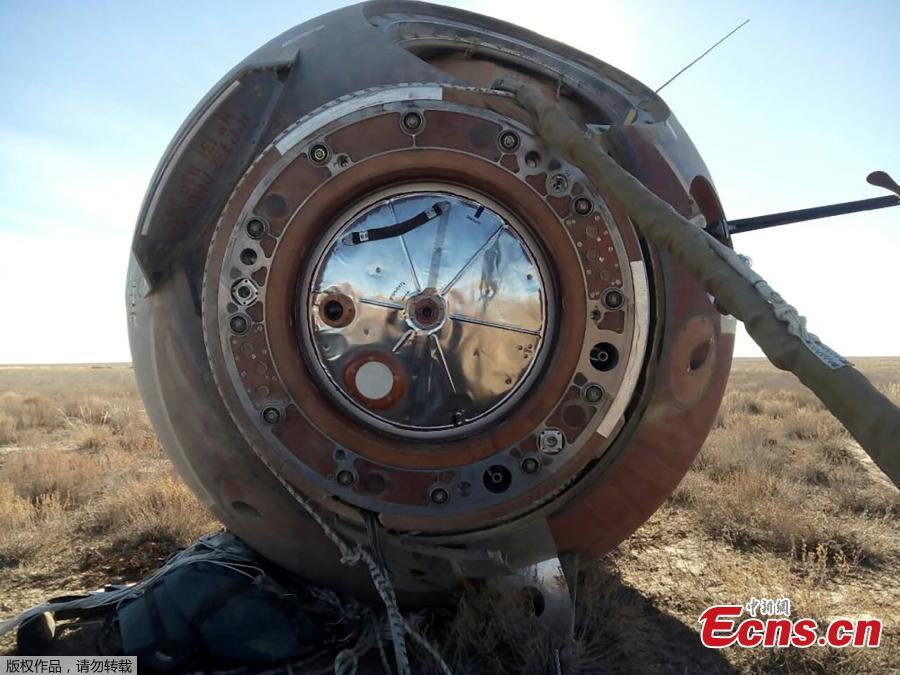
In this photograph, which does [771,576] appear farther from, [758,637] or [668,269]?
[668,269]

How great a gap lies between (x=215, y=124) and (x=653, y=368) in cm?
231

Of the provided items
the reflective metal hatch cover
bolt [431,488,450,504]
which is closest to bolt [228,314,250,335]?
the reflective metal hatch cover

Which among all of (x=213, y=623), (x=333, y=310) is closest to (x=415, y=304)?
(x=333, y=310)

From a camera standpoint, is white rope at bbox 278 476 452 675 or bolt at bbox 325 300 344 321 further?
bolt at bbox 325 300 344 321

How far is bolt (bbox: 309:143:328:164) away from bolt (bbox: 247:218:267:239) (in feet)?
1.17

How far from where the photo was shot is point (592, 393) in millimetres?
2572

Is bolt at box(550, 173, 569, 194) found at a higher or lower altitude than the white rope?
higher

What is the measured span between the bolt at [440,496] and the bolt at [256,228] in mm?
1319

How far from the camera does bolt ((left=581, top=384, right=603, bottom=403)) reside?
2572 mm

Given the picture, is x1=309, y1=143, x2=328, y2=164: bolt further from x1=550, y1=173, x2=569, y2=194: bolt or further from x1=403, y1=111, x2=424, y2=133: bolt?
x1=550, y1=173, x2=569, y2=194: bolt

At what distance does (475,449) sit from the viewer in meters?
2.57

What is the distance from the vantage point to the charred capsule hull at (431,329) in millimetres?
2572

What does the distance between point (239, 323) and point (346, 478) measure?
0.80 metres
